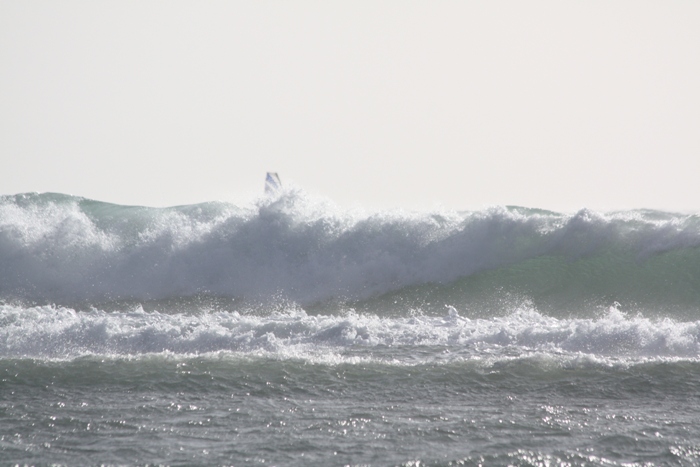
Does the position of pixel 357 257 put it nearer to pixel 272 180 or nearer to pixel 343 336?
pixel 343 336

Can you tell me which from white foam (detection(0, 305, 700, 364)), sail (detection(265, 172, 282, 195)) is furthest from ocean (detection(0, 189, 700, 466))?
sail (detection(265, 172, 282, 195))

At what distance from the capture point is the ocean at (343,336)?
580cm

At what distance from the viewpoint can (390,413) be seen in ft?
21.1

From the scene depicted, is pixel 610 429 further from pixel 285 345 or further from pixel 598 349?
pixel 285 345

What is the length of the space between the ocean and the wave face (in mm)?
48

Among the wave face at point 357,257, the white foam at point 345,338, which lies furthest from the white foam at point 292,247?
the white foam at point 345,338

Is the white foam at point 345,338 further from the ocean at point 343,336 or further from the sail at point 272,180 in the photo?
the sail at point 272,180

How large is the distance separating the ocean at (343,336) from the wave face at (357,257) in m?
0.05

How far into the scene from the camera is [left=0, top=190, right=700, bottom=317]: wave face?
43.5 feet

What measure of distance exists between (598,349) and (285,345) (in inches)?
147

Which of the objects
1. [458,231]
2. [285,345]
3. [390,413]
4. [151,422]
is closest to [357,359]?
[285,345]

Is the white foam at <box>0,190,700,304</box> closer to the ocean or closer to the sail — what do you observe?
the ocean

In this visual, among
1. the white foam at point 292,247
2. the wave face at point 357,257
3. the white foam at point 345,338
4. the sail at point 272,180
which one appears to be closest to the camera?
the white foam at point 345,338

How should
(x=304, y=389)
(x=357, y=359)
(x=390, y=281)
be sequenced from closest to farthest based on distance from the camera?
(x=304, y=389)
(x=357, y=359)
(x=390, y=281)
